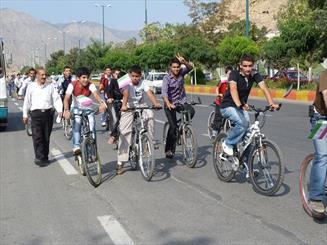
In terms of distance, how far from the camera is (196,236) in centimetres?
543

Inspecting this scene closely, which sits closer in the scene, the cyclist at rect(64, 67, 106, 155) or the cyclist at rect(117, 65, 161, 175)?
the cyclist at rect(117, 65, 161, 175)

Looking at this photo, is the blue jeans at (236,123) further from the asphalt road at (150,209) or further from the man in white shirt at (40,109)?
the man in white shirt at (40,109)

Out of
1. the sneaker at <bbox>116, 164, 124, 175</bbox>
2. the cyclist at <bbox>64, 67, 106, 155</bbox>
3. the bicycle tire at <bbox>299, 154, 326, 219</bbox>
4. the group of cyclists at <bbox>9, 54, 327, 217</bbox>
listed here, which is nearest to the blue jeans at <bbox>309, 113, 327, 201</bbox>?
the bicycle tire at <bbox>299, 154, 326, 219</bbox>

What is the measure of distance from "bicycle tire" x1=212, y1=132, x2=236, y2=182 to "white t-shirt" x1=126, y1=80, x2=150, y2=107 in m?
1.67

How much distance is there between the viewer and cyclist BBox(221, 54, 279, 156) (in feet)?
24.2

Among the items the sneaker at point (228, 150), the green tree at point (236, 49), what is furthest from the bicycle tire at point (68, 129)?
the green tree at point (236, 49)

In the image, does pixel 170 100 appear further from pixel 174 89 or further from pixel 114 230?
pixel 114 230

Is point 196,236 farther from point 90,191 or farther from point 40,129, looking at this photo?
point 40,129

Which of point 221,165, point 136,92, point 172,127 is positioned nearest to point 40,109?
point 136,92

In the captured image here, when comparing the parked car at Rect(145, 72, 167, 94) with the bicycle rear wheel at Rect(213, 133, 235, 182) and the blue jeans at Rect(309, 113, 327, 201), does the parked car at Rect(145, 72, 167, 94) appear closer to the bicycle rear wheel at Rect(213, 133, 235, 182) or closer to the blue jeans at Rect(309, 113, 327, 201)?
the bicycle rear wheel at Rect(213, 133, 235, 182)

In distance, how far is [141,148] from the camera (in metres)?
8.39

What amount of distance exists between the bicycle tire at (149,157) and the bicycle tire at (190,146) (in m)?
1.05

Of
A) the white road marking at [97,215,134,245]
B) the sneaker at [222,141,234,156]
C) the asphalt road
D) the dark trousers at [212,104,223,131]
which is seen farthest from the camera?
the dark trousers at [212,104,223,131]

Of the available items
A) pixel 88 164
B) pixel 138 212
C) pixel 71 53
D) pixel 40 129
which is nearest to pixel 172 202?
pixel 138 212
